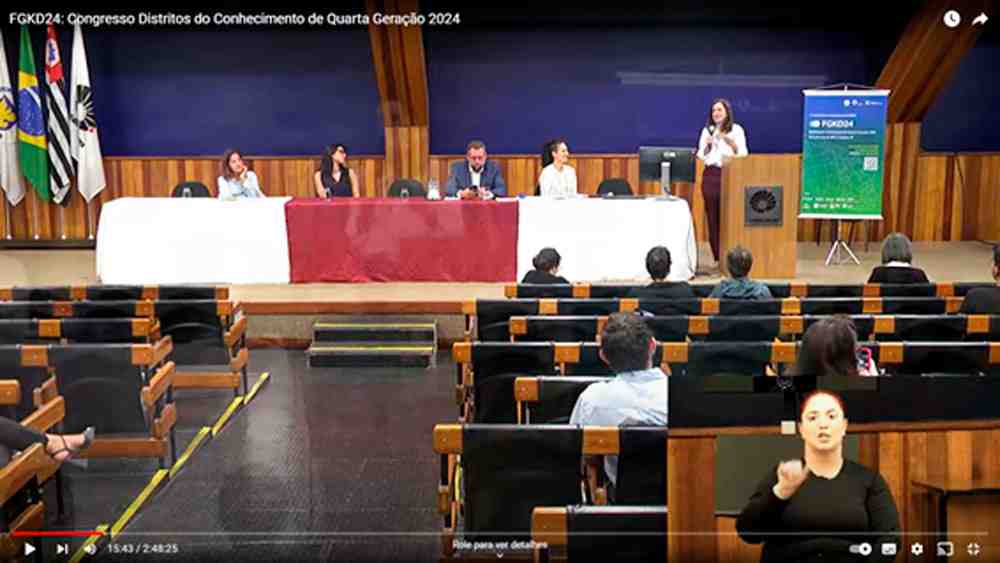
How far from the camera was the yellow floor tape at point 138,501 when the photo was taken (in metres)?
3.33

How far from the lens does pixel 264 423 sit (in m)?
4.62

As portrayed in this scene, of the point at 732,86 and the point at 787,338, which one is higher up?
the point at 732,86

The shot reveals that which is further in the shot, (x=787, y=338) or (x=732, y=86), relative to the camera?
(x=732, y=86)

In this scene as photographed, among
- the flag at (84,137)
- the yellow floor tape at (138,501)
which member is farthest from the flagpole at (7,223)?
the yellow floor tape at (138,501)

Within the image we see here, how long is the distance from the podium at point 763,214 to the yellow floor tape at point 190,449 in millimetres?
3746

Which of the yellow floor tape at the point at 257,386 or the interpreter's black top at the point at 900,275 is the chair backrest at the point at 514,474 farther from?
the interpreter's black top at the point at 900,275

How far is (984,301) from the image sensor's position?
→ 171 inches

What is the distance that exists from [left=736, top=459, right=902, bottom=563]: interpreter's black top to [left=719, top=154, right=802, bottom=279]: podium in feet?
17.4

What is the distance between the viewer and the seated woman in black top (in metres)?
7.61

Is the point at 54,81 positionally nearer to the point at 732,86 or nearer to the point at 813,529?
the point at 732,86

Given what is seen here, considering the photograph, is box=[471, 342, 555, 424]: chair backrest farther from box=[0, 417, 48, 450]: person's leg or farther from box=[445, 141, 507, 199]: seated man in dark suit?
box=[445, 141, 507, 199]: seated man in dark suit

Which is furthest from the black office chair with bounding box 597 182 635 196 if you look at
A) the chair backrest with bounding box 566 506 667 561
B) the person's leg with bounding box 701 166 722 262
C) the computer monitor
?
the chair backrest with bounding box 566 506 667 561

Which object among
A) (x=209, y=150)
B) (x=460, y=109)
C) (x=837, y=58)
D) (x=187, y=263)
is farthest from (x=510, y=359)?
(x=460, y=109)

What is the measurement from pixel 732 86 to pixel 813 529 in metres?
4.66
